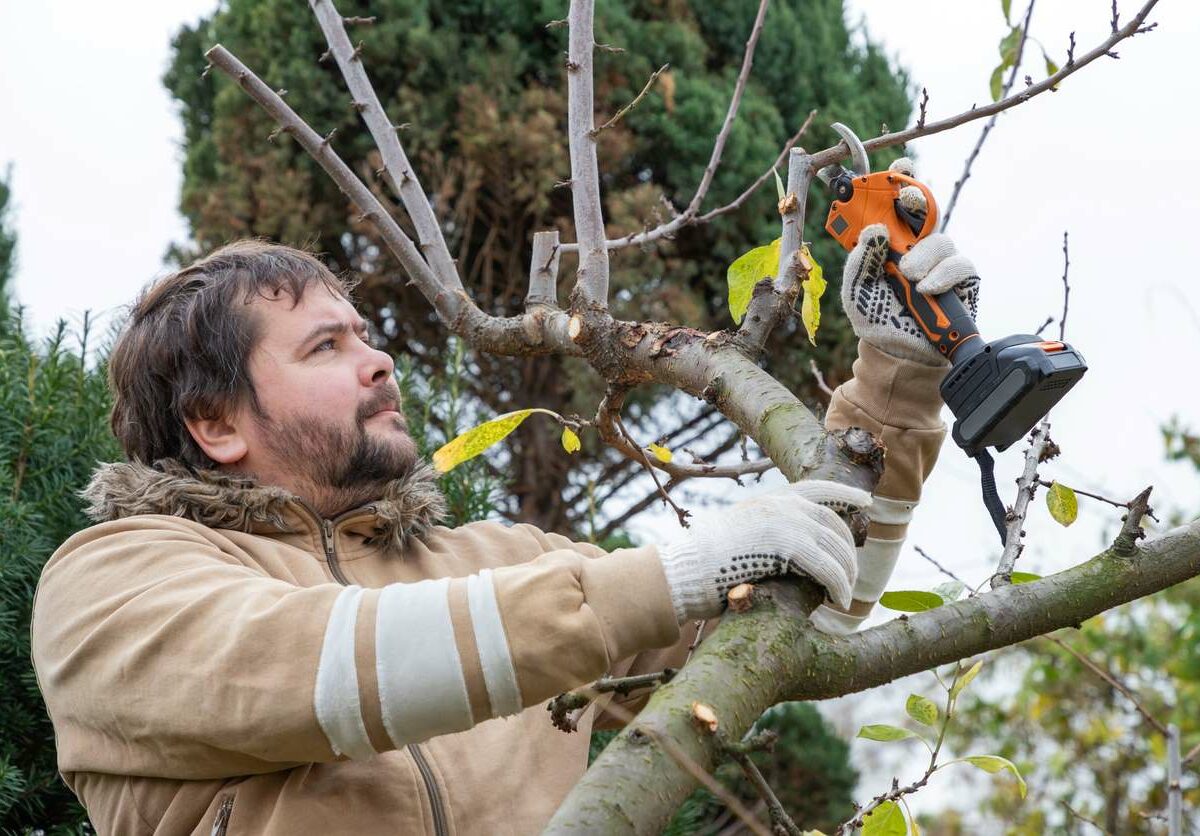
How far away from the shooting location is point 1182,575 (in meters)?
1.48

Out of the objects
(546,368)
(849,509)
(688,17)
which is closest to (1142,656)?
(546,368)

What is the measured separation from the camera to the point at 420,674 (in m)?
1.31

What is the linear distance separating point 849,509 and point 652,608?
0.84 ft

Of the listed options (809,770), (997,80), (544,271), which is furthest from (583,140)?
(809,770)

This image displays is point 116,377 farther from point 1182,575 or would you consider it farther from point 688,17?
point 688,17

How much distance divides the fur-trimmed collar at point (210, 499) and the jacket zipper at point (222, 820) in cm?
44

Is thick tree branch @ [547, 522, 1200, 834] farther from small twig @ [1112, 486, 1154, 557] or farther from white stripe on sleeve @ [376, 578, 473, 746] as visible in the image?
white stripe on sleeve @ [376, 578, 473, 746]

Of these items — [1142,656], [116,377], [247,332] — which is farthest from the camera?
[1142,656]

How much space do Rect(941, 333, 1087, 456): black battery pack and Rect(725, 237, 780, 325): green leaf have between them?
0.35 meters

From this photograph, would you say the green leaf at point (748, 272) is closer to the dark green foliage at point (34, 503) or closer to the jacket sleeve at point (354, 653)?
the jacket sleeve at point (354, 653)

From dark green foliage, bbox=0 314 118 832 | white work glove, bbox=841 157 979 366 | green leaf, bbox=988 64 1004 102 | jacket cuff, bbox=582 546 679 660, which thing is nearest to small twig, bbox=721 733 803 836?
jacket cuff, bbox=582 546 679 660

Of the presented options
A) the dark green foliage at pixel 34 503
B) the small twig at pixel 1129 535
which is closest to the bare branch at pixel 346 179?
the dark green foliage at pixel 34 503

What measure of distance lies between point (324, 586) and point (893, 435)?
0.82 meters

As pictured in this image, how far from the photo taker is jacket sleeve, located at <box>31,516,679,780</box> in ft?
4.29
